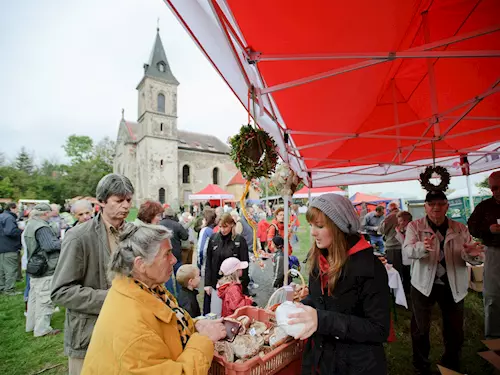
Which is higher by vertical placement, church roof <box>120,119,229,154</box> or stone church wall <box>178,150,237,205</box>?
church roof <box>120,119,229,154</box>

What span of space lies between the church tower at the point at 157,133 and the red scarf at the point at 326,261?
3161 cm

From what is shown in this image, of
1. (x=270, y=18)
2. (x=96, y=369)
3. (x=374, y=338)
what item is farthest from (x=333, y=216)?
(x=96, y=369)

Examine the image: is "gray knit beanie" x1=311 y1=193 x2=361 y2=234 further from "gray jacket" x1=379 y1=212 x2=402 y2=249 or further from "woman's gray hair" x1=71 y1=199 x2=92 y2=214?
"gray jacket" x1=379 y1=212 x2=402 y2=249

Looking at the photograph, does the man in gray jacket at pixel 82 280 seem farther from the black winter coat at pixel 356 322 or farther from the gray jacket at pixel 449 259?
the gray jacket at pixel 449 259

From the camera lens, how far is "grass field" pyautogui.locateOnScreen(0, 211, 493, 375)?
310 centimetres

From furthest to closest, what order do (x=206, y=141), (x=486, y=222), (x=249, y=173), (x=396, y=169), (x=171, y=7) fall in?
Result: (x=206, y=141)
(x=396, y=169)
(x=486, y=222)
(x=249, y=173)
(x=171, y=7)

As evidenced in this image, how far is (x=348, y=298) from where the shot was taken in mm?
1423

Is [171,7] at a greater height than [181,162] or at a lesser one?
lesser

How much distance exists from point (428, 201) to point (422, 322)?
52.3 inches

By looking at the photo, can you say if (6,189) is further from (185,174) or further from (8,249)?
(8,249)

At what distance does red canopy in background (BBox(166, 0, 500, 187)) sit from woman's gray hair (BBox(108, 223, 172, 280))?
106 cm

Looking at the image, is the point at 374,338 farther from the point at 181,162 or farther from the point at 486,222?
the point at 181,162

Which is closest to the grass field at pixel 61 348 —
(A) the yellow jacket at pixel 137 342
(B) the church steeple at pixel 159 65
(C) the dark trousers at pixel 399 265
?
(C) the dark trousers at pixel 399 265

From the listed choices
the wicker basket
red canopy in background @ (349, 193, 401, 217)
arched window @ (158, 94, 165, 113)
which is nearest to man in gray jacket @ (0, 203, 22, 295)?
the wicker basket
